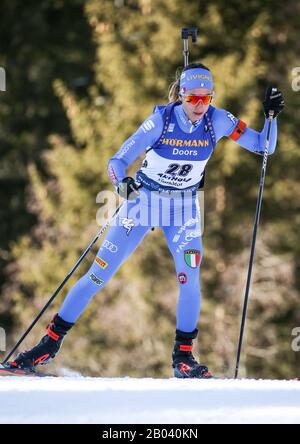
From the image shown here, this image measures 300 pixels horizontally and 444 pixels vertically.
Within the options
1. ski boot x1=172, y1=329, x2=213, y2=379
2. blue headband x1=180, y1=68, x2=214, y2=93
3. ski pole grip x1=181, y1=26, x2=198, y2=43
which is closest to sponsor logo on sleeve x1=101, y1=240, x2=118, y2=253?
ski boot x1=172, y1=329, x2=213, y2=379

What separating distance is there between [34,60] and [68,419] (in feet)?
86.2

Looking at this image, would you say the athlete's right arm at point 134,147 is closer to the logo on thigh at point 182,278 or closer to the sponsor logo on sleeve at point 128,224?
the sponsor logo on sleeve at point 128,224

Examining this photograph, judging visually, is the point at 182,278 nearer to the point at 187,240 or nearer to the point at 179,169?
the point at 187,240

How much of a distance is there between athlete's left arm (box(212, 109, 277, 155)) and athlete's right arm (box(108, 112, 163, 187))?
0.42 meters

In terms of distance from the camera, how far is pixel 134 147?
6.43m

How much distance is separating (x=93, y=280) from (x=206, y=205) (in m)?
14.7

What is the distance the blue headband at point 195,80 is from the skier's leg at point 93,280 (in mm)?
821

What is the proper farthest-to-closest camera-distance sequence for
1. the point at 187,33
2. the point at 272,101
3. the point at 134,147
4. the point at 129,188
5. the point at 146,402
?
the point at 187,33 → the point at 272,101 → the point at 134,147 → the point at 129,188 → the point at 146,402

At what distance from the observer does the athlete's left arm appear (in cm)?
669

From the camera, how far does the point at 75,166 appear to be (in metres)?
23.1

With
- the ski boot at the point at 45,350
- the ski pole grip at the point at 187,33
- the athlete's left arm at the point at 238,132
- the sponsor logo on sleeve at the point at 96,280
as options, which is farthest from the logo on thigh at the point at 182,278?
the ski pole grip at the point at 187,33

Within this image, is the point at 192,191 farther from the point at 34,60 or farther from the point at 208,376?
the point at 34,60

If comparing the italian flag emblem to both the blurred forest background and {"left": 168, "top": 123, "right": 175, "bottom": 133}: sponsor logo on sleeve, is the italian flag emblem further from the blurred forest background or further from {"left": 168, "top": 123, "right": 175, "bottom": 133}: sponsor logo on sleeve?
the blurred forest background

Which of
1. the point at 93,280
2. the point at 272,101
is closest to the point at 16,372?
the point at 93,280
